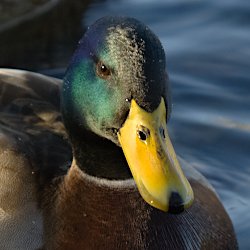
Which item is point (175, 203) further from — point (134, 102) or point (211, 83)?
point (211, 83)

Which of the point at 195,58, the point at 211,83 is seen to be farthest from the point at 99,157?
the point at 195,58

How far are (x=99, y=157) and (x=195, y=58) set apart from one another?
2930 mm

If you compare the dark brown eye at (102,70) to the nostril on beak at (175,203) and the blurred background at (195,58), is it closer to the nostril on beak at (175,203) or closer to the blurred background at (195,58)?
the nostril on beak at (175,203)

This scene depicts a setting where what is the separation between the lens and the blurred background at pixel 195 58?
20.2ft

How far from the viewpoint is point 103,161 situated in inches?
178

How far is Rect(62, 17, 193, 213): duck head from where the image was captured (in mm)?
4055

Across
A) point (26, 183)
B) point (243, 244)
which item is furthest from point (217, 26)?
point (26, 183)

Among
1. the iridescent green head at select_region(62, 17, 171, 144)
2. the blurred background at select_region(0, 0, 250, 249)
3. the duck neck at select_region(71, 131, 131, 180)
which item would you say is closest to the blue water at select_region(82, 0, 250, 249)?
the blurred background at select_region(0, 0, 250, 249)

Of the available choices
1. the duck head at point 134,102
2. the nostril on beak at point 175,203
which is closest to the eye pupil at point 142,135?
the duck head at point 134,102

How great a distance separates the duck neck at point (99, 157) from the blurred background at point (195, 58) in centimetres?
106

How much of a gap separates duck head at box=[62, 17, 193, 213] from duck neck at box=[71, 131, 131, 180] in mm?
46

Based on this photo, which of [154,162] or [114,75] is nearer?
[154,162]

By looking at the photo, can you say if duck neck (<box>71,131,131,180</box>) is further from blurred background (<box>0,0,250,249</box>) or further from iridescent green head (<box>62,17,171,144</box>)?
blurred background (<box>0,0,250,249</box>)

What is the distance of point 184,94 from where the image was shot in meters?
6.83
